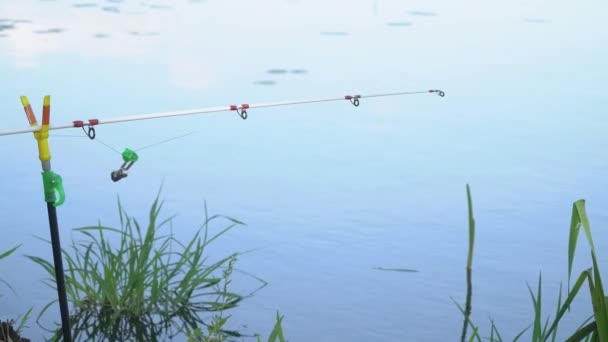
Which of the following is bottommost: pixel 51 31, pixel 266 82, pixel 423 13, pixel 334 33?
pixel 266 82

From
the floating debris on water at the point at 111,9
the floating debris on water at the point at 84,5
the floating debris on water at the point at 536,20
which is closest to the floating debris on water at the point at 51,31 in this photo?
the floating debris on water at the point at 111,9

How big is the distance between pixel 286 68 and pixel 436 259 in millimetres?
6106

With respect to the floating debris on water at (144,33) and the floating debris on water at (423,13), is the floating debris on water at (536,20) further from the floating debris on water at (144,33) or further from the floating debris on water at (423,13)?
the floating debris on water at (144,33)

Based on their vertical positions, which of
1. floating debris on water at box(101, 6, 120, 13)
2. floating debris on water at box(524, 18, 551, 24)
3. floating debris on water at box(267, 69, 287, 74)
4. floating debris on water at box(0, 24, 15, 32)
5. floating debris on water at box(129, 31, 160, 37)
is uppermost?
floating debris on water at box(524, 18, 551, 24)

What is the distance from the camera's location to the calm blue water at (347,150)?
235 inches

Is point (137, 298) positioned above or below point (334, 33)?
below

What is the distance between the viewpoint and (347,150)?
8.79 m

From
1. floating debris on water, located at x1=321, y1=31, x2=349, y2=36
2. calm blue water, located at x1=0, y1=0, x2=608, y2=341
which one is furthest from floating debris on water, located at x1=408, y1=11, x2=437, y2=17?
floating debris on water, located at x1=321, y1=31, x2=349, y2=36

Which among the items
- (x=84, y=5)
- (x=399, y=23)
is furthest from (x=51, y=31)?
(x=399, y=23)

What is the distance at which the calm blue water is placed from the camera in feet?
19.6

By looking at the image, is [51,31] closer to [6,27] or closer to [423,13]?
[6,27]

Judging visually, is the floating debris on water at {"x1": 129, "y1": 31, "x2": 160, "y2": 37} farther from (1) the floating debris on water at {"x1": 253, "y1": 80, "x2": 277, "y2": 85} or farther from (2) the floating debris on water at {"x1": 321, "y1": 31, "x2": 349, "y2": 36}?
(1) the floating debris on water at {"x1": 253, "y1": 80, "x2": 277, "y2": 85}

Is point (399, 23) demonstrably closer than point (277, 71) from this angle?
No

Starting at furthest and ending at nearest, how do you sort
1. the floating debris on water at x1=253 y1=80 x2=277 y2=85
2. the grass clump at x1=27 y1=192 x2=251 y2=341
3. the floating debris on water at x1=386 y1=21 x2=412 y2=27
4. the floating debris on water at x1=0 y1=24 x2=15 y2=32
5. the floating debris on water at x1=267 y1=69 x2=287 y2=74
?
the floating debris on water at x1=386 y1=21 x2=412 y2=27 < the floating debris on water at x1=0 y1=24 x2=15 y2=32 < the floating debris on water at x1=267 y1=69 x2=287 y2=74 < the floating debris on water at x1=253 y1=80 x2=277 y2=85 < the grass clump at x1=27 y1=192 x2=251 y2=341
